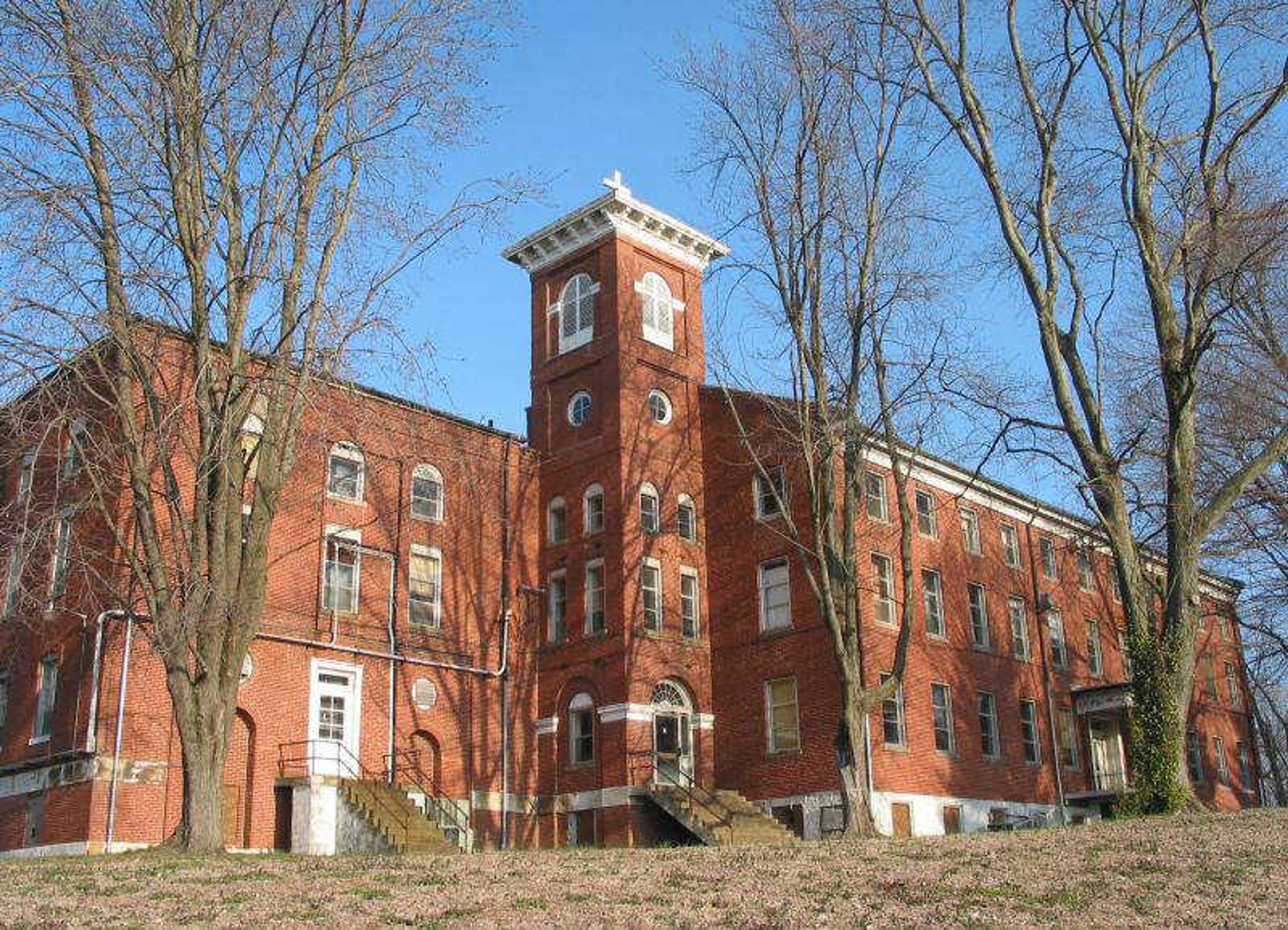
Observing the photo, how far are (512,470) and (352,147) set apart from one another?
15.3m

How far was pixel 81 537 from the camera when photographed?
26531mm

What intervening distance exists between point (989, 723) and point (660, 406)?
12360 mm

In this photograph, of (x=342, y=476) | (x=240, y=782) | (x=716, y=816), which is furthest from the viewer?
(x=342, y=476)

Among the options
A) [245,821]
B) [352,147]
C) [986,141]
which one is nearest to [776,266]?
[986,141]

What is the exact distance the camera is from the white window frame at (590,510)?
32.7 metres

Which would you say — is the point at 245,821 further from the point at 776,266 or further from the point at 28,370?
the point at 776,266

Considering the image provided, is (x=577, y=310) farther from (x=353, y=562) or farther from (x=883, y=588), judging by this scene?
(x=883, y=588)

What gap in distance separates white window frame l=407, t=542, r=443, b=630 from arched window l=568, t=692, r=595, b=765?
3.94 metres

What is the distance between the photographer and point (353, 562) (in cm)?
2942

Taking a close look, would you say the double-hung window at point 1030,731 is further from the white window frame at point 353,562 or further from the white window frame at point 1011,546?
the white window frame at point 353,562

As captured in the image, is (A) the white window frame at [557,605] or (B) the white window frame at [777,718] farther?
(A) the white window frame at [557,605]

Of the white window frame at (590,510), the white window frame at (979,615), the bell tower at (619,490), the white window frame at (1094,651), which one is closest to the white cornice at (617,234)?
the bell tower at (619,490)

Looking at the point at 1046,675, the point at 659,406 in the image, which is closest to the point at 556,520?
the point at 659,406

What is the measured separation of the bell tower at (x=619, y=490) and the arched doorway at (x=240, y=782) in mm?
7963
